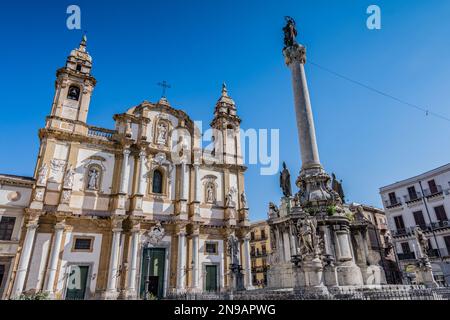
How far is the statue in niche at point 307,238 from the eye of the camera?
834 centimetres

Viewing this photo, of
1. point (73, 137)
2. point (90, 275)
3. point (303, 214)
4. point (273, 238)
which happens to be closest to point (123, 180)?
point (73, 137)

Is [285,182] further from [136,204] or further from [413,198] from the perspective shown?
→ [413,198]

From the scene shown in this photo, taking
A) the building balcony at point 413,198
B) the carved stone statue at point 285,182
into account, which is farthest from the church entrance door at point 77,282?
the building balcony at point 413,198

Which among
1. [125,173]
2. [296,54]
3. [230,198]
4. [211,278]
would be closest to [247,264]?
[211,278]

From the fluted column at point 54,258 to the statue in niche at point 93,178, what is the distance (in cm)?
309

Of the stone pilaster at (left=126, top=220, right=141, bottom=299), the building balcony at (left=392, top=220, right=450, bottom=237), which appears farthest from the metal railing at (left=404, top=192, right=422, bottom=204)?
the stone pilaster at (left=126, top=220, right=141, bottom=299)

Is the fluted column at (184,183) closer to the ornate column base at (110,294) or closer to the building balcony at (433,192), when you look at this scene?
the ornate column base at (110,294)

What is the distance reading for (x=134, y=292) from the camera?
17125 millimetres

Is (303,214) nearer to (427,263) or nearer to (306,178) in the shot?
(306,178)

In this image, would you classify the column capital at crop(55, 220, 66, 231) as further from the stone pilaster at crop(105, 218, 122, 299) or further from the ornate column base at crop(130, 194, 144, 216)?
the ornate column base at crop(130, 194, 144, 216)

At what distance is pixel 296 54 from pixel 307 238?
9086 mm

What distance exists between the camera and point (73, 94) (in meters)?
21.1

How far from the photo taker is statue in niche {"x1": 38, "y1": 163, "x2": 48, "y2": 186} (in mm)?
16750

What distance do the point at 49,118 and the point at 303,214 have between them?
18142 millimetres
